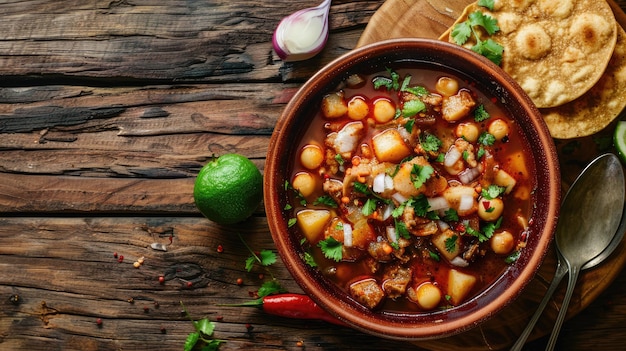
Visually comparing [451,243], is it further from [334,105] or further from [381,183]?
[334,105]

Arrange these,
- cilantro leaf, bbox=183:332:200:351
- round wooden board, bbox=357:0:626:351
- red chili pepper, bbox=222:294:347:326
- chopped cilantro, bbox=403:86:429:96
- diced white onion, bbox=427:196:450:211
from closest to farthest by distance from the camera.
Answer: diced white onion, bbox=427:196:450:211 → chopped cilantro, bbox=403:86:429:96 → round wooden board, bbox=357:0:626:351 → red chili pepper, bbox=222:294:347:326 → cilantro leaf, bbox=183:332:200:351

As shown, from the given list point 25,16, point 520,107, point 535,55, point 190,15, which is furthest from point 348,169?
point 25,16

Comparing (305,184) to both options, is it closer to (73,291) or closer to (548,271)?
(548,271)

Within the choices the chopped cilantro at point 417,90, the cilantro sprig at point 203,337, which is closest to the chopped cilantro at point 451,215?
the chopped cilantro at point 417,90

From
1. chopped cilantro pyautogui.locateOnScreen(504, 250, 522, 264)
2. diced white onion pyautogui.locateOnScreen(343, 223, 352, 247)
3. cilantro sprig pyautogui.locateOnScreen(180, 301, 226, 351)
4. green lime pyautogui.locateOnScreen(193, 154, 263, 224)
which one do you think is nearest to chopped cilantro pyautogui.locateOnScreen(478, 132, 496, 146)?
chopped cilantro pyautogui.locateOnScreen(504, 250, 522, 264)

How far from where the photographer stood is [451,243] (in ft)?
10.6

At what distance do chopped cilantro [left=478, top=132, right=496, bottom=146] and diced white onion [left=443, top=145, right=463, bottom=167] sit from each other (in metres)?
0.14

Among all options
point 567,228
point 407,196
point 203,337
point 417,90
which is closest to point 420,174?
point 407,196

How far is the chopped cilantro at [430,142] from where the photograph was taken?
10.7 ft

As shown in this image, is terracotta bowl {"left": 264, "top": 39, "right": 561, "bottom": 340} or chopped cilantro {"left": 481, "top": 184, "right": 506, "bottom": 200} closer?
terracotta bowl {"left": 264, "top": 39, "right": 561, "bottom": 340}

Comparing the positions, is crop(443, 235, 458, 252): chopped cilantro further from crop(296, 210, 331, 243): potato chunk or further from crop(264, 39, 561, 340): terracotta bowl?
crop(296, 210, 331, 243): potato chunk

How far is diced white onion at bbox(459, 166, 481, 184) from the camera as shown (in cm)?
331

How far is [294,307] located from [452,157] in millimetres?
1218

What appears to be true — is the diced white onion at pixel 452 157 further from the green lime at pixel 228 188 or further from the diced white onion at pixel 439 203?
the green lime at pixel 228 188
